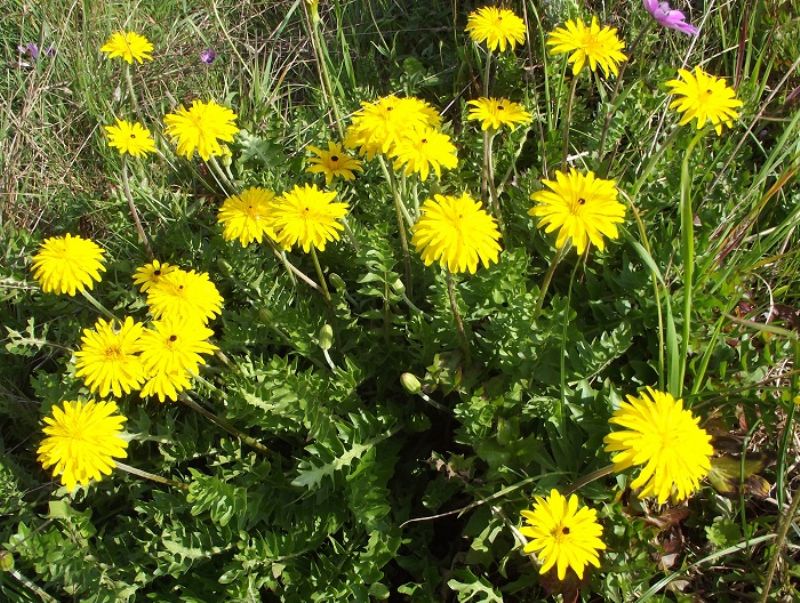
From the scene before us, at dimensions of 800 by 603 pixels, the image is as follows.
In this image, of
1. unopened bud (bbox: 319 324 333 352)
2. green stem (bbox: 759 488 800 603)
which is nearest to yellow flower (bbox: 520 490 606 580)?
green stem (bbox: 759 488 800 603)

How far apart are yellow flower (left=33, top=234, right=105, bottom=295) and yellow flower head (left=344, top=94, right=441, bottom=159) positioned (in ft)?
2.46

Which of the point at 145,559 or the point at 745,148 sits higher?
the point at 745,148

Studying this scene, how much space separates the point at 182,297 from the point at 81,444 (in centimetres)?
42

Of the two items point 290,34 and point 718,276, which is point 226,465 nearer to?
point 718,276

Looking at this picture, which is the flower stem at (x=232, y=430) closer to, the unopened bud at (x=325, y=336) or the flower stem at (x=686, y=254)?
the unopened bud at (x=325, y=336)

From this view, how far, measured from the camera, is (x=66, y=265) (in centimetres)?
187

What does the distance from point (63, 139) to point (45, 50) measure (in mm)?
451

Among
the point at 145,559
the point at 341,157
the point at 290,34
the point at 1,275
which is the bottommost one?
the point at 145,559

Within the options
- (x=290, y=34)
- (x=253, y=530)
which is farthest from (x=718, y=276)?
(x=290, y=34)

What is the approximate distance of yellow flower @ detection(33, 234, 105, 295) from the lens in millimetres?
1845

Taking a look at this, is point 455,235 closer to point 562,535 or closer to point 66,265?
point 562,535

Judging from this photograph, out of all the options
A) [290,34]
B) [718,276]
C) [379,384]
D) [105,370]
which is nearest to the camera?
[105,370]

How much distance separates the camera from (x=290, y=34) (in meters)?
3.31

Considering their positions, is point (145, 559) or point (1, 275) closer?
point (145, 559)
